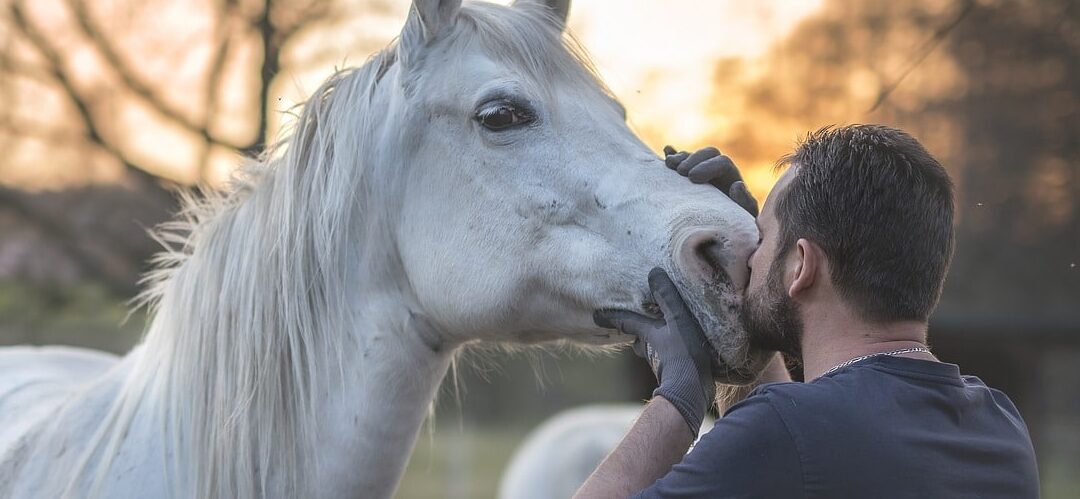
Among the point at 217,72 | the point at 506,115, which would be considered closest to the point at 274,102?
the point at 217,72

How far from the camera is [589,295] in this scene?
6.60 feet

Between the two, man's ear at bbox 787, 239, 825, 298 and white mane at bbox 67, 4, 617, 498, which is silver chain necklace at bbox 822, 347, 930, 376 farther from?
white mane at bbox 67, 4, 617, 498

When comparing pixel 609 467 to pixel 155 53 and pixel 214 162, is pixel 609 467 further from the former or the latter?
pixel 155 53

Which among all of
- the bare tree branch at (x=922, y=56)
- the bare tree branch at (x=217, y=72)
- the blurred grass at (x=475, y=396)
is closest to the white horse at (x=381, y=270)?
the bare tree branch at (x=922, y=56)

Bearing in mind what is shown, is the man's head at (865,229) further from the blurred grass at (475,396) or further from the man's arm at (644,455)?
the blurred grass at (475,396)

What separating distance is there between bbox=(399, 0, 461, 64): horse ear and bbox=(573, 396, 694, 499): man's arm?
929 millimetres

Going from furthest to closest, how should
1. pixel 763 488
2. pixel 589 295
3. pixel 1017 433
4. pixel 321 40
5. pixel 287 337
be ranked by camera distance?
1. pixel 321 40
2. pixel 287 337
3. pixel 589 295
4. pixel 1017 433
5. pixel 763 488

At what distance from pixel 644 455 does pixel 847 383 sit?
343 millimetres

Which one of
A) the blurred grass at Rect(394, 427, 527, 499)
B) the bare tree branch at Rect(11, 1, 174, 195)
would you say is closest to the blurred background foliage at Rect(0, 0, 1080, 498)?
the bare tree branch at Rect(11, 1, 174, 195)

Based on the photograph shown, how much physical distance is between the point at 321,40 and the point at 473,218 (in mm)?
3813

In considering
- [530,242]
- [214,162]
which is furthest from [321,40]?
[530,242]

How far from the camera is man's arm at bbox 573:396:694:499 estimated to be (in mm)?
1679

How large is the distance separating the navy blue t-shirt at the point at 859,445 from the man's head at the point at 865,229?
0.11 meters

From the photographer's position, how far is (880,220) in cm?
158
